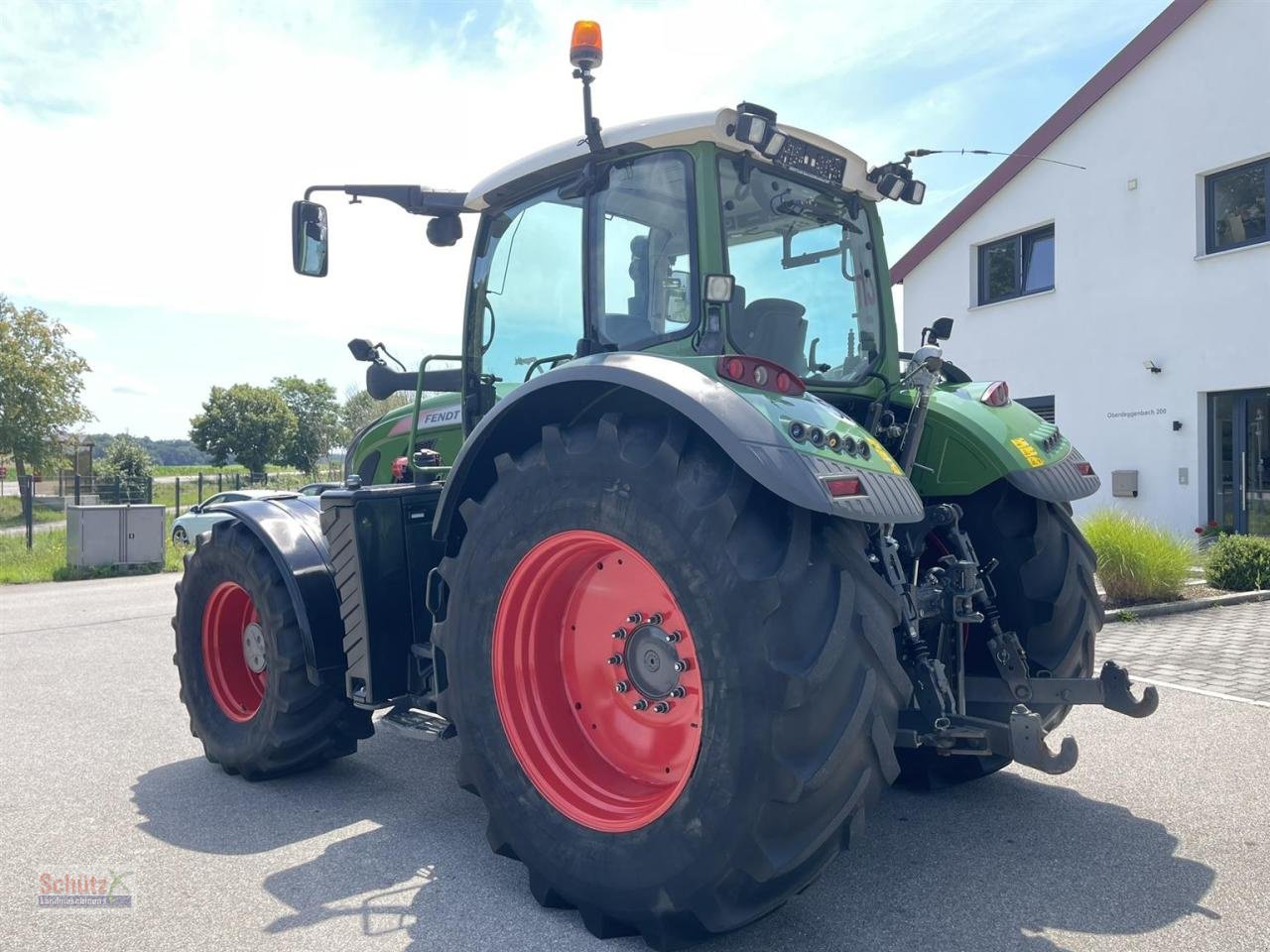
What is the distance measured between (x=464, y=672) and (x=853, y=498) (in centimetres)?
137

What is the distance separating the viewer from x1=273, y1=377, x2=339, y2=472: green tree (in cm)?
6831

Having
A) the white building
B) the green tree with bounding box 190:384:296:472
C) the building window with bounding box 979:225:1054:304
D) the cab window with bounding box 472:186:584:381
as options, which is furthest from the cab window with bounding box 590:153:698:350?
the green tree with bounding box 190:384:296:472

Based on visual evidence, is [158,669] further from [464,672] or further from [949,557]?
[949,557]

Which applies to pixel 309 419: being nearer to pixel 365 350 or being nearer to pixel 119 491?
pixel 119 491

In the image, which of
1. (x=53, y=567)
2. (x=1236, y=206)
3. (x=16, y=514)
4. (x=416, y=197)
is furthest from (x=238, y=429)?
(x=416, y=197)

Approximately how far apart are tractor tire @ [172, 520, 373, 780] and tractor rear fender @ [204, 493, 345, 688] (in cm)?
7

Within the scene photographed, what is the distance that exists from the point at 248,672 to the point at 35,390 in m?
27.7

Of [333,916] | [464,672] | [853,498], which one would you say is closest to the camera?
[853,498]

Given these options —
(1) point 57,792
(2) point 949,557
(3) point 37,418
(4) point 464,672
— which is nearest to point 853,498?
(2) point 949,557

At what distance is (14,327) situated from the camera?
28.1 metres

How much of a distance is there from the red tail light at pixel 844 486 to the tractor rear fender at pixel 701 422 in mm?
16

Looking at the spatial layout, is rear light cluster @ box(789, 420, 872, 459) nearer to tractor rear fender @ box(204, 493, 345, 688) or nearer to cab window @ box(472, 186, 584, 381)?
cab window @ box(472, 186, 584, 381)

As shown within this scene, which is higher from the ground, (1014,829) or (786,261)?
(786,261)

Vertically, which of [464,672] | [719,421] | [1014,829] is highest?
[719,421]
